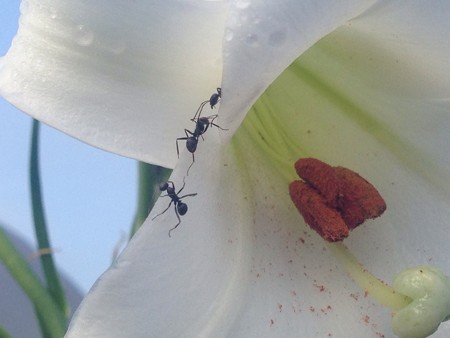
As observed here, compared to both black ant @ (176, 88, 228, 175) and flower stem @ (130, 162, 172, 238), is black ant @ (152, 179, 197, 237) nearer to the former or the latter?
black ant @ (176, 88, 228, 175)

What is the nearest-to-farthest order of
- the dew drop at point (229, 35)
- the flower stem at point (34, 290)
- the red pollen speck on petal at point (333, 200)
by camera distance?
the dew drop at point (229, 35) → the red pollen speck on petal at point (333, 200) → the flower stem at point (34, 290)

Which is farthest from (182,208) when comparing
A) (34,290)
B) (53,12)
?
(34,290)

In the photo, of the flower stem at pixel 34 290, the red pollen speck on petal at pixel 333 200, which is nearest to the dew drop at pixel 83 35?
the red pollen speck on petal at pixel 333 200

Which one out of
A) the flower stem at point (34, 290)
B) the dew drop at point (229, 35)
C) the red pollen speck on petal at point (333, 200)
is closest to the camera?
the dew drop at point (229, 35)

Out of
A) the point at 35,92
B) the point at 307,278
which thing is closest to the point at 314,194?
the point at 307,278

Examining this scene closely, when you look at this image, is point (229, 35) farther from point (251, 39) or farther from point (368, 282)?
point (368, 282)

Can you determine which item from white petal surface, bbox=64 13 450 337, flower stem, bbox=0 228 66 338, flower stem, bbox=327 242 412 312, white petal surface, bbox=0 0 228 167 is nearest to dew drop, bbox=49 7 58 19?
white petal surface, bbox=0 0 228 167

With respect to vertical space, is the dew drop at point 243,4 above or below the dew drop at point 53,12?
→ above

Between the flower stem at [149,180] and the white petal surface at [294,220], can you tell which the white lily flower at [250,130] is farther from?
the flower stem at [149,180]
